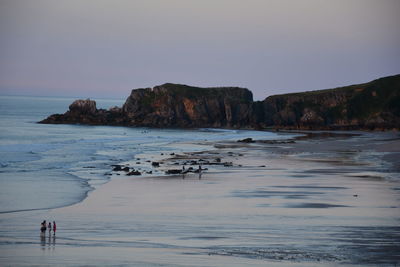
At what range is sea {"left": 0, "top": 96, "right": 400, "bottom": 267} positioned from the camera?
2014 centimetres

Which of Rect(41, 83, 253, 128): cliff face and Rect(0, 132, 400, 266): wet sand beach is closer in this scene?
Rect(0, 132, 400, 266): wet sand beach

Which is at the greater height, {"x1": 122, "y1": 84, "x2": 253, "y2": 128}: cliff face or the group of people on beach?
{"x1": 122, "y1": 84, "x2": 253, "y2": 128}: cliff face

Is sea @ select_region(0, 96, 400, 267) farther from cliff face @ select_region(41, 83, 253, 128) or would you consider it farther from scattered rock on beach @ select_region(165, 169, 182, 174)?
cliff face @ select_region(41, 83, 253, 128)

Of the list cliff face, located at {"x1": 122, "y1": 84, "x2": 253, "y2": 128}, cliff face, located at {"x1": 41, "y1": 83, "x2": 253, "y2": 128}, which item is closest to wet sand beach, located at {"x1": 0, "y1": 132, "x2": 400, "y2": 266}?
cliff face, located at {"x1": 122, "y1": 84, "x2": 253, "y2": 128}

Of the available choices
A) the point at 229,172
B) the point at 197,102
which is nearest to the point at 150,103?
the point at 197,102

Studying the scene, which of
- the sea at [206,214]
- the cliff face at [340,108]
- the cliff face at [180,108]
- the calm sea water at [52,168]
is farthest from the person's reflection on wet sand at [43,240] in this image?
the cliff face at [180,108]

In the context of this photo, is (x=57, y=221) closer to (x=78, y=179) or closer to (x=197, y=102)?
(x=78, y=179)

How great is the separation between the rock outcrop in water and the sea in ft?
225

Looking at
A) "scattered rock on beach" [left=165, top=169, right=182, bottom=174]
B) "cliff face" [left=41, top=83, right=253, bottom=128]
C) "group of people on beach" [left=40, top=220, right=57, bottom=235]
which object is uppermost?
"cliff face" [left=41, top=83, right=253, bottom=128]

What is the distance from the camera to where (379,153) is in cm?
6059

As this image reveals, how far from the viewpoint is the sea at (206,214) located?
20.1 meters

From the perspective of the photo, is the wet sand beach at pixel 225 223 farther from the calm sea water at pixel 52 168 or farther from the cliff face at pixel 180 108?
the cliff face at pixel 180 108

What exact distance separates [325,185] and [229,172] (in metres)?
9.80

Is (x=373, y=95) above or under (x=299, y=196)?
above
